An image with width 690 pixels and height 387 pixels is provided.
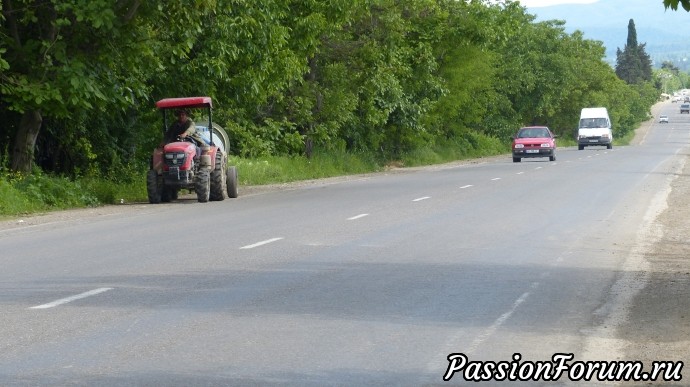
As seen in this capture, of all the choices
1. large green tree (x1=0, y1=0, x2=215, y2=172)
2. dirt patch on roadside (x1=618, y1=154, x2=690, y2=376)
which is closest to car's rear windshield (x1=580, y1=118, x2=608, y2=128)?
large green tree (x1=0, y1=0, x2=215, y2=172)

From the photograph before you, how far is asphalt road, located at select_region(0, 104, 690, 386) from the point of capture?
9.12 m

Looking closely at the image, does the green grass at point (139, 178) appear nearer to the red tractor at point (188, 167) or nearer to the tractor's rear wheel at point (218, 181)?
the red tractor at point (188, 167)

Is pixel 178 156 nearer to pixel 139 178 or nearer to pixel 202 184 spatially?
pixel 202 184

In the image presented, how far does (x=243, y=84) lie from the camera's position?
110 ft

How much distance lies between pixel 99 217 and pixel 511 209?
7502 mm

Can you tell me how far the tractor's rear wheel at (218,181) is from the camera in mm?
29266

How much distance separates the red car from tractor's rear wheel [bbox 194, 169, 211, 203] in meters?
32.1

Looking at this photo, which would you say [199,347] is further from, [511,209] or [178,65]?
[178,65]

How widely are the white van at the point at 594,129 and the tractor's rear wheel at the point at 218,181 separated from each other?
57.7 m

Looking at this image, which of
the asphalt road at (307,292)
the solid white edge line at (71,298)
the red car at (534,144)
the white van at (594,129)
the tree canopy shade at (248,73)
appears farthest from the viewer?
the white van at (594,129)

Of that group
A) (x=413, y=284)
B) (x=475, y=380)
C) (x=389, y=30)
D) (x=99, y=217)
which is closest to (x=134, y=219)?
(x=99, y=217)

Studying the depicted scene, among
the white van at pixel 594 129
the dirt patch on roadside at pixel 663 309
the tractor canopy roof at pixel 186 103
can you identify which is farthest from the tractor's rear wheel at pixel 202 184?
the white van at pixel 594 129

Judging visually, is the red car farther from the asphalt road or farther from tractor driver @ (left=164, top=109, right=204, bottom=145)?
the asphalt road

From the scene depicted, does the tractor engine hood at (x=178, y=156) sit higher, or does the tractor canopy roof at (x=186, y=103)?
the tractor canopy roof at (x=186, y=103)
